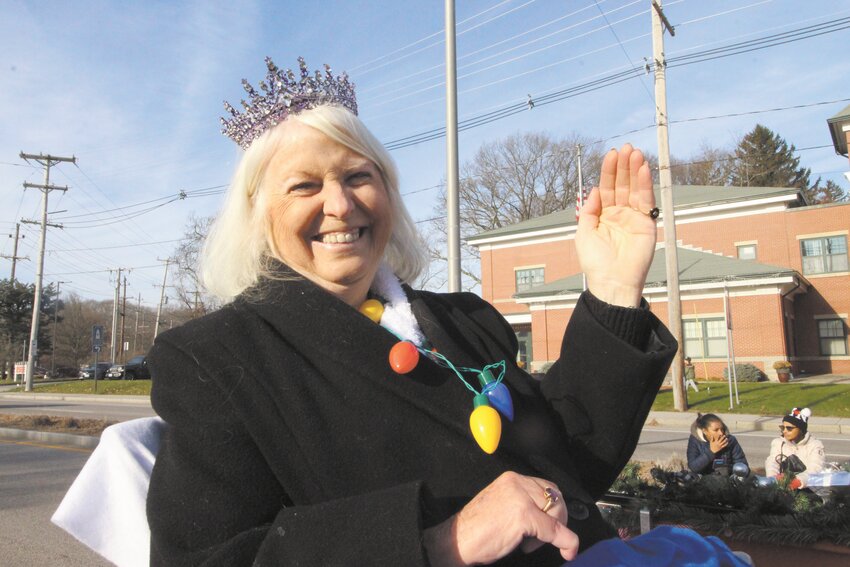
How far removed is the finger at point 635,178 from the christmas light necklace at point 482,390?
1.87ft

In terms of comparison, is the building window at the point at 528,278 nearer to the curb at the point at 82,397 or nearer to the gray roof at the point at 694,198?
the gray roof at the point at 694,198

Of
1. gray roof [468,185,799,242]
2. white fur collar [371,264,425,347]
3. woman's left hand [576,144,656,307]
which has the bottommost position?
white fur collar [371,264,425,347]

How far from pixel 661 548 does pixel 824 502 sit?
119 inches

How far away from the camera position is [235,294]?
1715 millimetres

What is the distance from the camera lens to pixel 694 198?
32094mm

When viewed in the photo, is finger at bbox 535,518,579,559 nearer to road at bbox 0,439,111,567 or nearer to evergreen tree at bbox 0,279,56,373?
road at bbox 0,439,111,567

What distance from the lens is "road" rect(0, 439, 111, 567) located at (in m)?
4.96

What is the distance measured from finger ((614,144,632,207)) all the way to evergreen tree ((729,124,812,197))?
52797mm

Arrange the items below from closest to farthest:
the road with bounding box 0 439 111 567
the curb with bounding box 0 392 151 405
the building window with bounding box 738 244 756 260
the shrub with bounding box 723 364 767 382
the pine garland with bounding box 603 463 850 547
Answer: the pine garland with bounding box 603 463 850 547 → the road with bounding box 0 439 111 567 → the curb with bounding box 0 392 151 405 → the shrub with bounding box 723 364 767 382 → the building window with bounding box 738 244 756 260

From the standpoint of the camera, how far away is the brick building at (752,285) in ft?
85.4

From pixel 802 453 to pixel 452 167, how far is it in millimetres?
4825

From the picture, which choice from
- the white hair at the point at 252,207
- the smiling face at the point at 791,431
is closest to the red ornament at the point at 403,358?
the white hair at the point at 252,207

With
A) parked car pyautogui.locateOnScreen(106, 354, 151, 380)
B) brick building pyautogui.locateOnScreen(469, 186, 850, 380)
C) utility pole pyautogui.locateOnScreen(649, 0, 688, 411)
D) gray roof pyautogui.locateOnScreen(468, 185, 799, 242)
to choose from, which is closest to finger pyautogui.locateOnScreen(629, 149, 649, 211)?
utility pole pyautogui.locateOnScreen(649, 0, 688, 411)

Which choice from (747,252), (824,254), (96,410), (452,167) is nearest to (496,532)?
(452,167)
